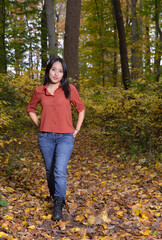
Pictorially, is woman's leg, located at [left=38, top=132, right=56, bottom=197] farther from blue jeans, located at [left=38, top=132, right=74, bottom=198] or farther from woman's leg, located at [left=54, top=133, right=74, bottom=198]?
woman's leg, located at [left=54, top=133, right=74, bottom=198]

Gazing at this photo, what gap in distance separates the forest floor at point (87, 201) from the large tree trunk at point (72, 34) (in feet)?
14.8

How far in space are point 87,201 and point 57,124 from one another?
5.74 ft

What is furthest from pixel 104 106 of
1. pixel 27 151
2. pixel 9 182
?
pixel 9 182

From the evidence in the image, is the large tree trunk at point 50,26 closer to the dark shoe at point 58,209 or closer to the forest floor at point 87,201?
the forest floor at point 87,201

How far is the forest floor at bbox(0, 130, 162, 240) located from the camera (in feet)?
10.9

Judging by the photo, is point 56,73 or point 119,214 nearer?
point 56,73

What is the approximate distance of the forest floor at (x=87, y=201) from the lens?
131 inches

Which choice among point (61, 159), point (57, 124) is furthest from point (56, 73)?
point (61, 159)

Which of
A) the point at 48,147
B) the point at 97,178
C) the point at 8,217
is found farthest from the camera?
the point at 97,178

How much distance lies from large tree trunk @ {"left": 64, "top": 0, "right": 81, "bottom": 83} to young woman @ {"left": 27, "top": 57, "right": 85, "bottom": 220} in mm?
6907

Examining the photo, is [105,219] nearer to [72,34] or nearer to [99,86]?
[99,86]

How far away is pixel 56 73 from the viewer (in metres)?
3.62

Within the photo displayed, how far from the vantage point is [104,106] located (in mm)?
7809

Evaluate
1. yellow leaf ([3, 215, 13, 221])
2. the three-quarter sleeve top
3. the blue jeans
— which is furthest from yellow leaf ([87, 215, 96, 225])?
the three-quarter sleeve top
